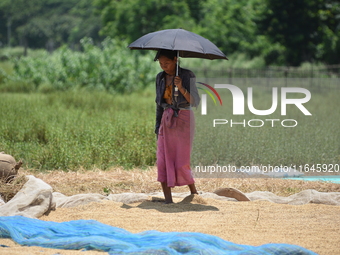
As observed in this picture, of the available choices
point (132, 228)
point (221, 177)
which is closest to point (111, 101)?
point (221, 177)

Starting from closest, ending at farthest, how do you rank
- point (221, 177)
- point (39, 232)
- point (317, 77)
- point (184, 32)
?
1. point (39, 232)
2. point (184, 32)
3. point (221, 177)
4. point (317, 77)

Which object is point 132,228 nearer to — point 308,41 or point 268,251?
point 268,251

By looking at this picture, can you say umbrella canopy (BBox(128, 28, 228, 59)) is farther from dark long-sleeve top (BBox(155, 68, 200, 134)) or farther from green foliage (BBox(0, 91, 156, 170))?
green foliage (BBox(0, 91, 156, 170))

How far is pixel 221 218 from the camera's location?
4.93m

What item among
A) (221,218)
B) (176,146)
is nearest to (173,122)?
(176,146)

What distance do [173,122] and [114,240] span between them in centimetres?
→ 163

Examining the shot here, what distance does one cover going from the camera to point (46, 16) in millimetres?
83562

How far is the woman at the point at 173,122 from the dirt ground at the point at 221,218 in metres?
0.32

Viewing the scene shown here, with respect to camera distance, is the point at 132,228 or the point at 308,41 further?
the point at 308,41

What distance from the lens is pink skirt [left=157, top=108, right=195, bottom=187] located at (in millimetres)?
5387

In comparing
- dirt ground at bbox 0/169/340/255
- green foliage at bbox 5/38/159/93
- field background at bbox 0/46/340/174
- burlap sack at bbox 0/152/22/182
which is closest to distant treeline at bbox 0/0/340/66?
green foliage at bbox 5/38/159/93

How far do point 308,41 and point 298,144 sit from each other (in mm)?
22068

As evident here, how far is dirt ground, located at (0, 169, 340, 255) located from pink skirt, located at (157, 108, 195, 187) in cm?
29

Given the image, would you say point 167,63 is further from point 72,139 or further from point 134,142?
point 72,139
